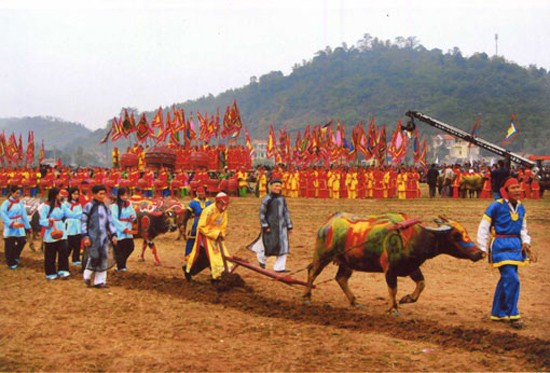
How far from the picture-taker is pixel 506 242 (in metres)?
7.61

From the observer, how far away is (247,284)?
10492 mm

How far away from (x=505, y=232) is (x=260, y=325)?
11.5 ft

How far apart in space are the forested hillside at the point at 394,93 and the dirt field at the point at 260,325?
7196cm

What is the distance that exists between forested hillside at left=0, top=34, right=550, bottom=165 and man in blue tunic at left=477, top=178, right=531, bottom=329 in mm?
73021

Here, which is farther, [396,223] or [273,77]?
[273,77]

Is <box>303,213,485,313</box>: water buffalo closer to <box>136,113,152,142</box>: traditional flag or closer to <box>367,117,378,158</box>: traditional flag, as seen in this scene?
<box>367,117,378,158</box>: traditional flag

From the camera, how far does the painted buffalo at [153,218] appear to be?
13039 millimetres

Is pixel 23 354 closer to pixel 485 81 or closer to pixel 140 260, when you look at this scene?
pixel 140 260

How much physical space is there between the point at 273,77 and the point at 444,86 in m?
50.4

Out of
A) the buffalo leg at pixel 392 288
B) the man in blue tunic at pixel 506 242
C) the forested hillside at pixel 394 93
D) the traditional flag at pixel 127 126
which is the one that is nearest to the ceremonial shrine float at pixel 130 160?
the traditional flag at pixel 127 126

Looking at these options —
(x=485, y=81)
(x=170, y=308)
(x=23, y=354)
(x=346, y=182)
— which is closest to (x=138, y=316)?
(x=170, y=308)

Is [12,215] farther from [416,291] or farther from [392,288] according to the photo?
[416,291]

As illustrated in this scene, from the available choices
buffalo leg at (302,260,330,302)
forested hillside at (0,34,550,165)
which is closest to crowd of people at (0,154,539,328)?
buffalo leg at (302,260,330,302)

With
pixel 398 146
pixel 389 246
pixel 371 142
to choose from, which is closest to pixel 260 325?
pixel 389 246
